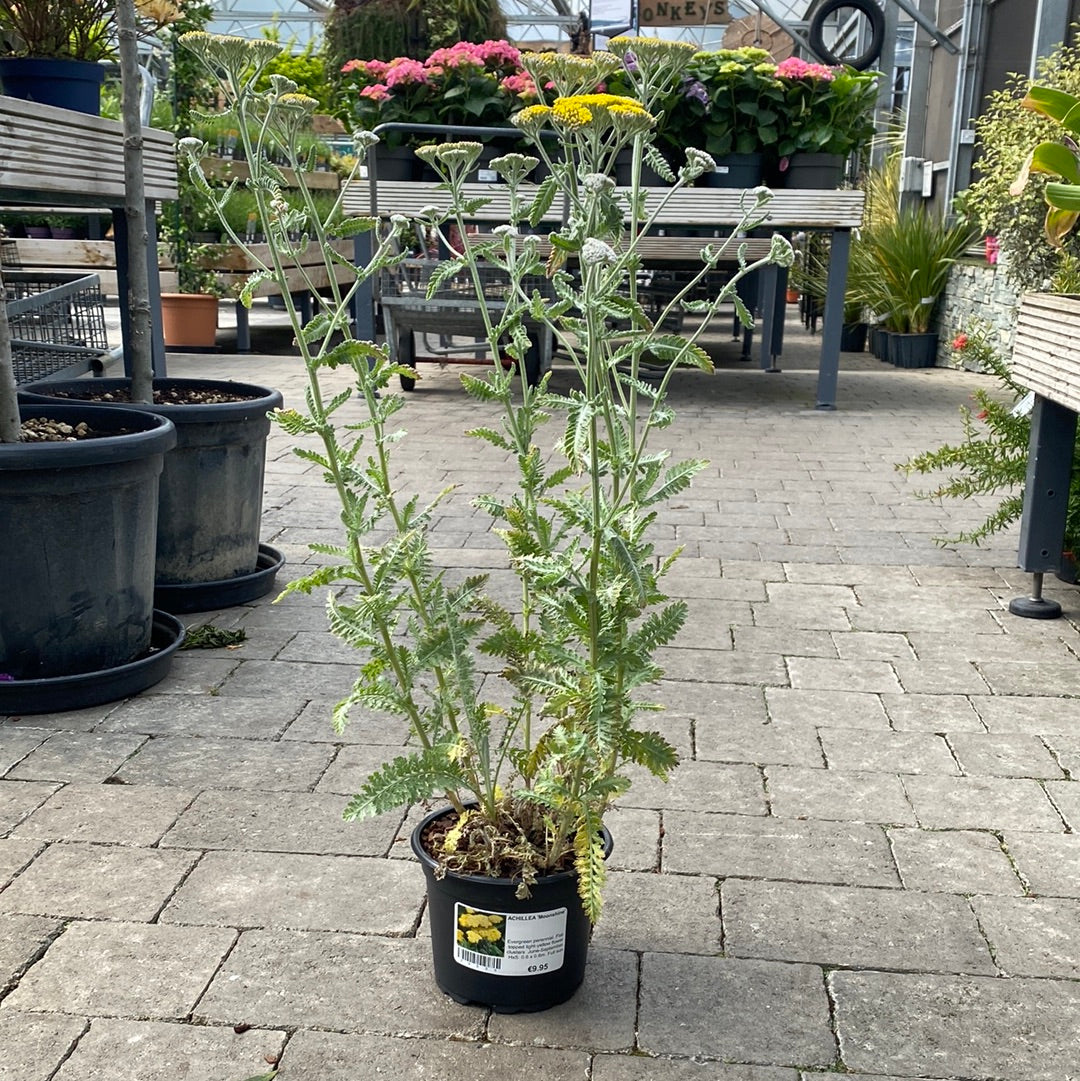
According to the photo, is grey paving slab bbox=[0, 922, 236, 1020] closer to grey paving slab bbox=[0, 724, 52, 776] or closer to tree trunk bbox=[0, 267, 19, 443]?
grey paving slab bbox=[0, 724, 52, 776]

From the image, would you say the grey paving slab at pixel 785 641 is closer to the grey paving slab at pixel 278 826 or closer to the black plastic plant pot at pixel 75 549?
the grey paving slab at pixel 278 826

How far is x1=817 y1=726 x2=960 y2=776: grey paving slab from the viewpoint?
2797mm

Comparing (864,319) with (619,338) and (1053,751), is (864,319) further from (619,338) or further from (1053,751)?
(619,338)

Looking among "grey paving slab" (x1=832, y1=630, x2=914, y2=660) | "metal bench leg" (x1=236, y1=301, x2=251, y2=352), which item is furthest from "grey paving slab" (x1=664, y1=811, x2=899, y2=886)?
"metal bench leg" (x1=236, y1=301, x2=251, y2=352)

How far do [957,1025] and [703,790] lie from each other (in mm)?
856

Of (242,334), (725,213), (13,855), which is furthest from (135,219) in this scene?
(242,334)

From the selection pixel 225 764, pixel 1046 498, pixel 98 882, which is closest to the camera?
pixel 98 882

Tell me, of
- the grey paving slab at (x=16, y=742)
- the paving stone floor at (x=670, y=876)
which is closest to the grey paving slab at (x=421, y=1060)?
the paving stone floor at (x=670, y=876)

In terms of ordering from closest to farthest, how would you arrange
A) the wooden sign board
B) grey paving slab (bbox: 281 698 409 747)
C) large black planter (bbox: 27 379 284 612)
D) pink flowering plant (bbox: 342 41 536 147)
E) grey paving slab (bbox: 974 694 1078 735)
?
grey paving slab (bbox: 281 698 409 747)
grey paving slab (bbox: 974 694 1078 735)
large black planter (bbox: 27 379 284 612)
pink flowering plant (bbox: 342 41 536 147)
the wooden sign board

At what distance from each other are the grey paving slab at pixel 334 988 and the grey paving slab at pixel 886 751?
119 cm

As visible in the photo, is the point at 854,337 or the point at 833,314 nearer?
the point at 833,314

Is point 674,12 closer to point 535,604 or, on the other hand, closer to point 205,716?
point 205,716

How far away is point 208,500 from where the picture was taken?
367 centimetres

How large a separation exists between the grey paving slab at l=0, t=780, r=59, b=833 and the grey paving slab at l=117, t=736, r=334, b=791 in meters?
0.16
